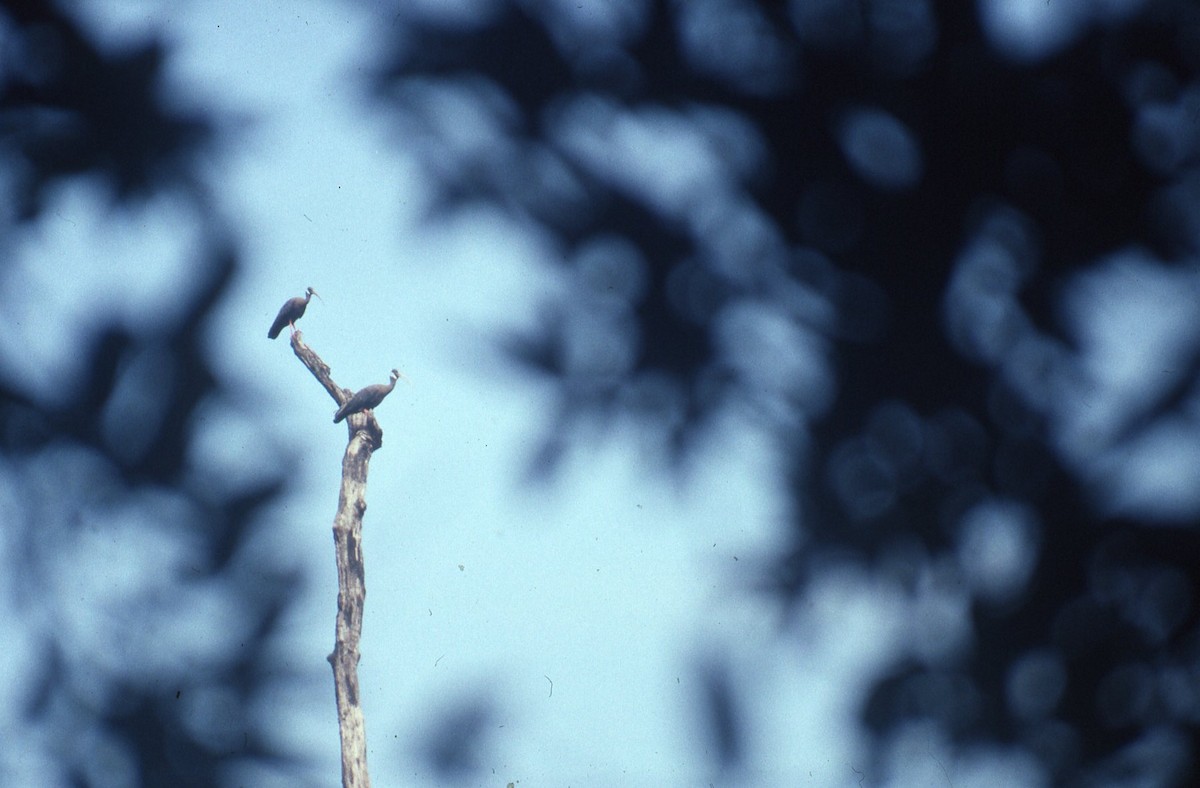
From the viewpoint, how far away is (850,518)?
1139 millimetres

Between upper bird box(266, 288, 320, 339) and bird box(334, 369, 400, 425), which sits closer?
upper bird box(266, 288, 320, 339)

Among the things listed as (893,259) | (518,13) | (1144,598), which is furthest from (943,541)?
(518,13)

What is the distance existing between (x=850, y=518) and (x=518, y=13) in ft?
2.50

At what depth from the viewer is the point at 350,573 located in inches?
106

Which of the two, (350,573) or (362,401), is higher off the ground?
(362,401)

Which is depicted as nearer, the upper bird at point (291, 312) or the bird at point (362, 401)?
the upper bird at point (291, 312)

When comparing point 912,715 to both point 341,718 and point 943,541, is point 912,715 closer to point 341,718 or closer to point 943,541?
point 943,541

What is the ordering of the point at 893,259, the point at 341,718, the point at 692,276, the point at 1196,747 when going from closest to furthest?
the point at 1196,747, the point at 893,259, the point at 692,276, the point at 341,718

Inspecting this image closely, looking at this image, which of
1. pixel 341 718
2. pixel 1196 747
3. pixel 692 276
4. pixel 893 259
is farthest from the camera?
pixel 341 718

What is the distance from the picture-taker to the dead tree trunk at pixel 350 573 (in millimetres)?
2555

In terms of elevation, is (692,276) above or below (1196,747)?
above

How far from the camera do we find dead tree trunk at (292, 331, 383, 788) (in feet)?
8.38

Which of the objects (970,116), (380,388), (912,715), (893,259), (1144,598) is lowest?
(912,715)

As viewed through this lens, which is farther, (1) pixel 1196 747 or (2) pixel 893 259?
(2) pixel 893 259
